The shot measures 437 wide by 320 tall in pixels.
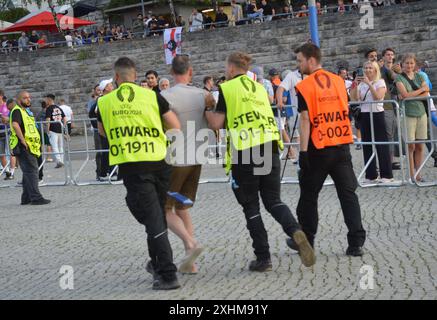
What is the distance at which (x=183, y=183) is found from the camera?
8.84 meters

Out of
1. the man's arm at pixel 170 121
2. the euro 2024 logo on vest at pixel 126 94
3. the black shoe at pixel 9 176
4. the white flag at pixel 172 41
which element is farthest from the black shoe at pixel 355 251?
the white flag at pixel 172 41

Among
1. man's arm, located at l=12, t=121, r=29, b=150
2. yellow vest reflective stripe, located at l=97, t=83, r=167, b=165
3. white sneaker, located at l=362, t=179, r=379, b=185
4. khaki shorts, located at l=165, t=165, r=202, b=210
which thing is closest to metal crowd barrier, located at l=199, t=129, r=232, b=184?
white sneaker, located at l=362, t=179, r=379, b=185

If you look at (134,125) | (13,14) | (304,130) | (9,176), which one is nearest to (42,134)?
(9,176)

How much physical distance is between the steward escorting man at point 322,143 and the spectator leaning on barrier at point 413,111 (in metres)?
5.04

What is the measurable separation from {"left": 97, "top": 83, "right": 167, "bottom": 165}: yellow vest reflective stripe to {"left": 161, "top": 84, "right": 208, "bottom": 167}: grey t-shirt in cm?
55

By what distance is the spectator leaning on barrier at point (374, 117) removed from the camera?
13.9 m

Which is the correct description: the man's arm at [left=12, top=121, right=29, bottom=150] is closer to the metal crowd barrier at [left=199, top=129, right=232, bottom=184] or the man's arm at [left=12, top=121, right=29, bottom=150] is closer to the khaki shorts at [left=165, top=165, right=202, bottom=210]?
the metal crowd barrier at [left=199, top=129, right=232, bottom=184]

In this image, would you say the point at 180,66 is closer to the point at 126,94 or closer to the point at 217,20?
the point at 126,94

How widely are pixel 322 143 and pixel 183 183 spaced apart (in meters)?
1.26

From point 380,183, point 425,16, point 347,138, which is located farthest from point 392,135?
point 425,16

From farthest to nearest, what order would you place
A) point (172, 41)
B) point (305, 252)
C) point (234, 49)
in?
point (234, 49)
point (172, 41)
point (305, 252)

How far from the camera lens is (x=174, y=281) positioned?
7898 millimetres

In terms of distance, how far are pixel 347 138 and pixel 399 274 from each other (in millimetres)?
1568

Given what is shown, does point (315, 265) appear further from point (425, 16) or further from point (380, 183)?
point (425, 16)
